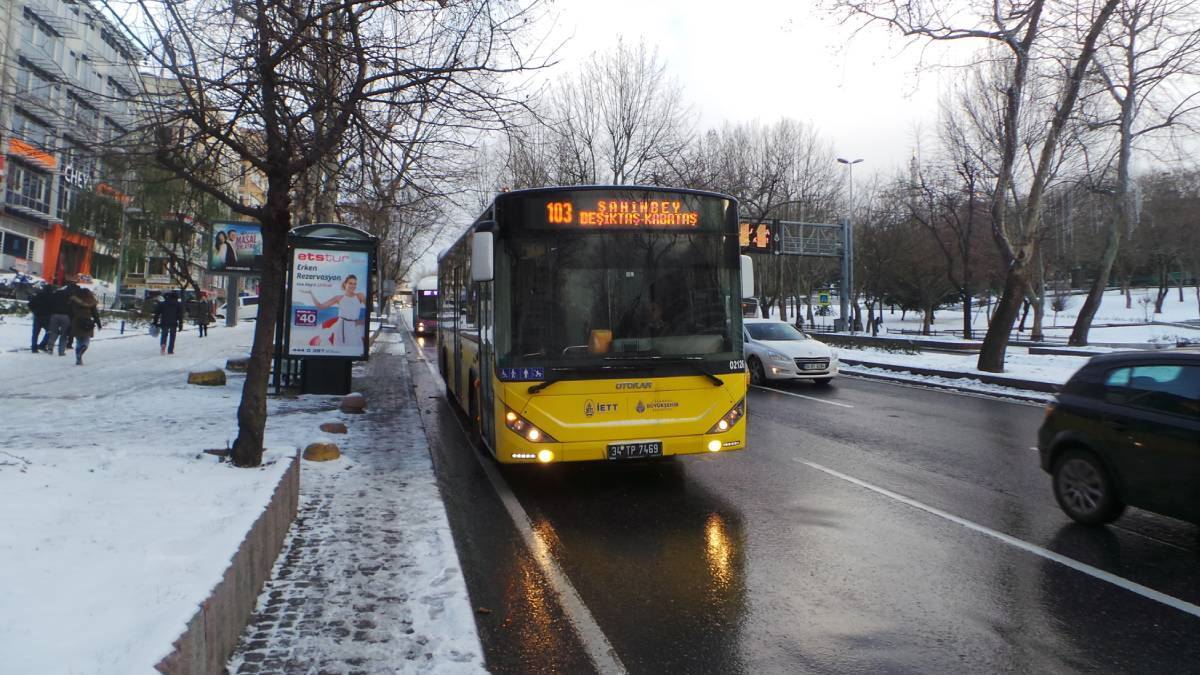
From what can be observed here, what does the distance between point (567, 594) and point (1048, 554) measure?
354 cm

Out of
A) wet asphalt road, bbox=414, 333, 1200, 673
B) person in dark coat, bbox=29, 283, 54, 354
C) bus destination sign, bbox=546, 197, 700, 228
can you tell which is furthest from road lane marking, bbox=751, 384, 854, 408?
person in dark coat, bbox=29, 283, 54, 354

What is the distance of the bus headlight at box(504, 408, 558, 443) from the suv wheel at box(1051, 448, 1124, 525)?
4.37 meters

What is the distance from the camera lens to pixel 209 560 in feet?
12.6

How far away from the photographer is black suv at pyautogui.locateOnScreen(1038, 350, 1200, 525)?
5480 millimetres

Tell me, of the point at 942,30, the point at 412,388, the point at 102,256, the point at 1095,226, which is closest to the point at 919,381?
the point at 942,30

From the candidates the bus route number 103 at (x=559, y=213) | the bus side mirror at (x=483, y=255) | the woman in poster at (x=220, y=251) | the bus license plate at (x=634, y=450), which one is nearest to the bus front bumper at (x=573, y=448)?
the bus license plate at (x=634, y=450)

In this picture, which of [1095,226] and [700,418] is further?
[1095,226]

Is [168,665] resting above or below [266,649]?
above

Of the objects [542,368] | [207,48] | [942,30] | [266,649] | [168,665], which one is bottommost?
[266,649]

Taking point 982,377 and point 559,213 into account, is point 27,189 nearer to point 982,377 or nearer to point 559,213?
point 982,377

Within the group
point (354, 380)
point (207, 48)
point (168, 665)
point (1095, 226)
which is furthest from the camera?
point (1095, 226)

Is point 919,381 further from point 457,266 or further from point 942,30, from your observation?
point 457,266

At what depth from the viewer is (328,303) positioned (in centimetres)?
1405

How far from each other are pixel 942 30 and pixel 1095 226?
4395cm
